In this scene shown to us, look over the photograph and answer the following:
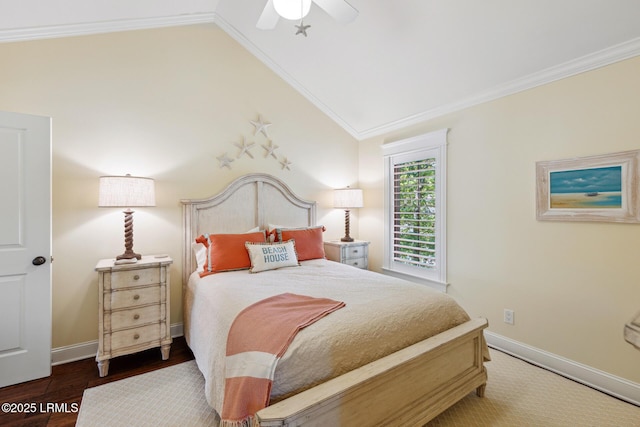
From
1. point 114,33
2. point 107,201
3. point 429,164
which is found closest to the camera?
point 107,201

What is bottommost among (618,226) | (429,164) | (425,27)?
(618,226)

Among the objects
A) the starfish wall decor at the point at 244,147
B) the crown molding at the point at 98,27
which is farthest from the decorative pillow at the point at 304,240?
the crown molding at the point at 98,27

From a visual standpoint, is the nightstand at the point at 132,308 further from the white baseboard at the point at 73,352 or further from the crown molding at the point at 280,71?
the crown molding at the point at 280,71

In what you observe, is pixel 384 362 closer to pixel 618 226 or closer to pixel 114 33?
pixel 618 226

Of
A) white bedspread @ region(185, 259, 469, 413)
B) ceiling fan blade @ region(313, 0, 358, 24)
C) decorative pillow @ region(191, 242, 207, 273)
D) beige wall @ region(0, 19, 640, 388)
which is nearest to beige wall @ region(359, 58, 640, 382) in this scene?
beige wall @ region(0, 19, 640, 388)

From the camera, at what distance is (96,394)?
6.94 feet

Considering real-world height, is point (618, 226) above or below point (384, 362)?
above

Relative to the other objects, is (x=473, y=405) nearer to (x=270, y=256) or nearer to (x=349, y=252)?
(x=270, y=256)

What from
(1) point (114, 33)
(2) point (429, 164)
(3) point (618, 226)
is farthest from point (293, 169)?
(3) point (618, 226)

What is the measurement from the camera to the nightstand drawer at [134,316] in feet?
7.76

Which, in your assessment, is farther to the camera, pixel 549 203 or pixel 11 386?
pixel 549 203

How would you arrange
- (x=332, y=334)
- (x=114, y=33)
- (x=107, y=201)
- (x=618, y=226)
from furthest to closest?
(x=114, y=33)
(x=107, y=201)
(x=618, y=226)
(x=332, y=334)

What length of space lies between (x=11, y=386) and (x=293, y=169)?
10.5 feet

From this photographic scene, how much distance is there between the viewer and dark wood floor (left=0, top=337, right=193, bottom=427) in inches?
73.8
